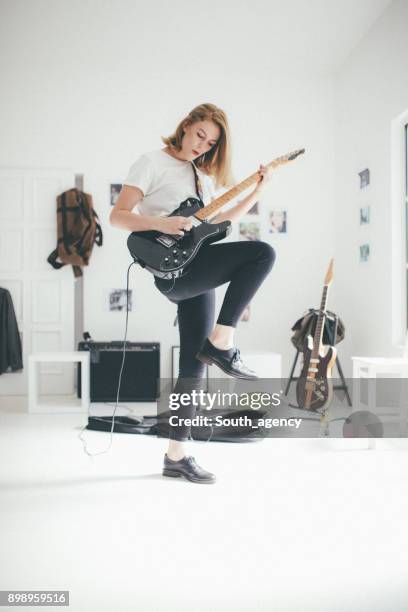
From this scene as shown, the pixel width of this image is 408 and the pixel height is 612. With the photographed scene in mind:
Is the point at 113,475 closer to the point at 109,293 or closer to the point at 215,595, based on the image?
the point at 215,595

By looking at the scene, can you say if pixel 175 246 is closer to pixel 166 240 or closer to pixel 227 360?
pixel 166 240

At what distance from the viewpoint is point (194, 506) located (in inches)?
71.1

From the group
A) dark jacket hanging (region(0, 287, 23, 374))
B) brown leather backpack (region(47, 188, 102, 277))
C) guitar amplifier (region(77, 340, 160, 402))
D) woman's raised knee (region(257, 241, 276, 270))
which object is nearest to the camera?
woman's raised knee (region(257, 241, 276, 270))

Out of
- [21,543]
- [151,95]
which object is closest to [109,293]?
[151,95]

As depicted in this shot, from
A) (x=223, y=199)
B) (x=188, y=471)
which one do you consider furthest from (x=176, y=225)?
(x=188, y=471)

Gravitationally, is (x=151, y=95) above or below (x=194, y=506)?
above

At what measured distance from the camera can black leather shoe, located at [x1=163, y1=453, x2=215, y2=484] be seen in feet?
6.88

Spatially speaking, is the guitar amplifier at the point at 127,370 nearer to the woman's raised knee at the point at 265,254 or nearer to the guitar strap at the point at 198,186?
the guitar strap at the point at 198,186

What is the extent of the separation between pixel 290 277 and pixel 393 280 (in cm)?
118

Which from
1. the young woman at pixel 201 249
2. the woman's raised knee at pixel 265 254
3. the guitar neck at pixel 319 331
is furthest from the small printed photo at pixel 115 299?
the woman's raised knee at pixel 265 254

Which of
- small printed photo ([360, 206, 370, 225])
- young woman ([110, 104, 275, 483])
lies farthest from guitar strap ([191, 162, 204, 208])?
small printed photo ([360, 206, 370, 225])

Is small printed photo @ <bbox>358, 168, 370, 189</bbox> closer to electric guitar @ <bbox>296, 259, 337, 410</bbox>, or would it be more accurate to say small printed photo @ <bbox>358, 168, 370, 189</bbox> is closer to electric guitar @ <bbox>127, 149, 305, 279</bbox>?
electric guitar @ <bbox>296, 259, 337, 410</bbox>

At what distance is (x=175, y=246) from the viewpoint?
1.94 metres

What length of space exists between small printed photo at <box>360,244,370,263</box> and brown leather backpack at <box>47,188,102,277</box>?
2.14 metres
